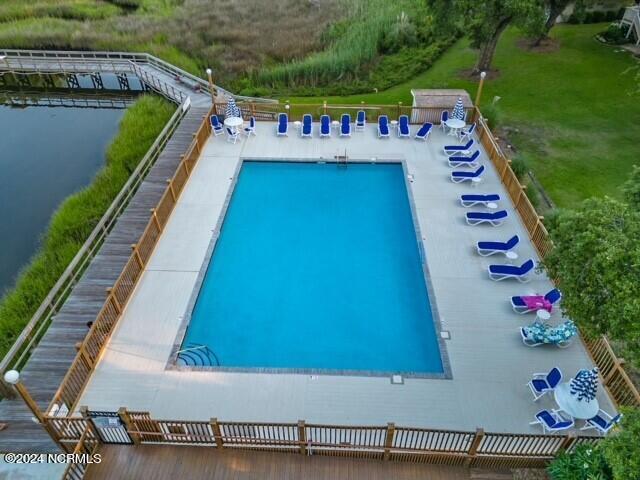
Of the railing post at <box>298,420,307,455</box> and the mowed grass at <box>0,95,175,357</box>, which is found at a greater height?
the railing post at <box>298,420,307,455</box>

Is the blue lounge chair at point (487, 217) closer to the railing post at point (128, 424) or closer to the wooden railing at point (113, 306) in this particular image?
the wooden railing at point (113, 306)

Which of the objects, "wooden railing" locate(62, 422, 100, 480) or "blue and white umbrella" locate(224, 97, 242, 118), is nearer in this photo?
"wooden railing" locate(62, 422, 100, 480)

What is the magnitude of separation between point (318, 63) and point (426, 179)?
34.2 ft

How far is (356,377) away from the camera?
861 cm

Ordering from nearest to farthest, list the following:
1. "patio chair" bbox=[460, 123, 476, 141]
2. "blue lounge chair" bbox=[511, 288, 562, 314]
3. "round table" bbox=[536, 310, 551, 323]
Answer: "round table" bbox=[536, 310, 551, 323], "blue lounge chair" bbox=[511, 288, 562, 314], "patio chair" bbox=[460, 123, 476, 141]

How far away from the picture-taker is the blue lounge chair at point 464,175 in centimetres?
1368

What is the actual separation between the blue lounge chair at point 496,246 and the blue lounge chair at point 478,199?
181 cm

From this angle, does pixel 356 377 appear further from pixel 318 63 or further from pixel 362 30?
pixel 362 30

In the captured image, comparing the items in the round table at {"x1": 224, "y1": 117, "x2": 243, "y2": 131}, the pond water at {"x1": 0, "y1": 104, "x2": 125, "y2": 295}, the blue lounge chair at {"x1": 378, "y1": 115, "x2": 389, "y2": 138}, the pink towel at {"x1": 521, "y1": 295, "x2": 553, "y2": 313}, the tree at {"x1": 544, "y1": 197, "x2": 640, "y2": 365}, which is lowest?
the pond water at {"x1": 0, "y1": 104, "x2": 125, "y2": 295}

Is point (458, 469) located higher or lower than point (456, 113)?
lower

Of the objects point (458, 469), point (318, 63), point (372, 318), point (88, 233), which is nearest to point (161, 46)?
point (318, 63)

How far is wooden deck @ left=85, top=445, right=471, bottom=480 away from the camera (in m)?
6.99

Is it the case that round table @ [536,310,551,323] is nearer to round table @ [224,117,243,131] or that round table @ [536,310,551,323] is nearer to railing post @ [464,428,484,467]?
railing post @ [464,428,484,467]

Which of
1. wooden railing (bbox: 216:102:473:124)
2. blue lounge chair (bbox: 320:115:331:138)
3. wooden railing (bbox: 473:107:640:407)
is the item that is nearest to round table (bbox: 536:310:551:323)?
wooden railing (bbox: 473:107:640:407)
